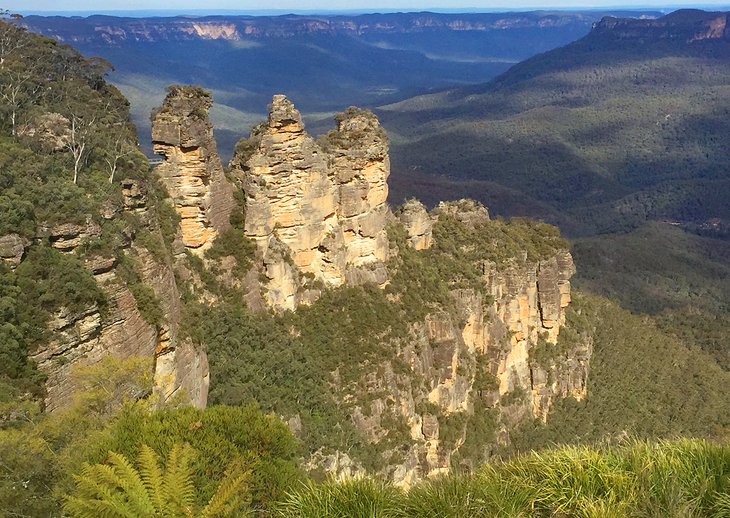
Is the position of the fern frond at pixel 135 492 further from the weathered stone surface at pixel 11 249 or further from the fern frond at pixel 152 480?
the weathered stone surface at pixel 11 249

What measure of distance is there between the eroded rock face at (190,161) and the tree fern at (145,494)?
64.6 feet

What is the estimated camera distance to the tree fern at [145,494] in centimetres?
1151

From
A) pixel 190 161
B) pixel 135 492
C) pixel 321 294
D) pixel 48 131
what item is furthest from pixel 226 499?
pixel 321 294

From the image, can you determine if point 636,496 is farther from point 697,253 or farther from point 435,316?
point 697,253

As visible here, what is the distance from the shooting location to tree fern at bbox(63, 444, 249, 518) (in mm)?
11508

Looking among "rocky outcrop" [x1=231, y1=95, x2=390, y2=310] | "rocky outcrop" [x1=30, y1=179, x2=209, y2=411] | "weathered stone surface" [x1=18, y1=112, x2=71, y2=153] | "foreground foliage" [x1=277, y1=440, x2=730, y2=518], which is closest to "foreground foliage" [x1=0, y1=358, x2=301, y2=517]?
"rocky outcrop" [x1=30, y1=179, x2=209, y2=411]

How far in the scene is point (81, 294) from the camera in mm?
18281

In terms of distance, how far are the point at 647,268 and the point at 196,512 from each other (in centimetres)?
10463

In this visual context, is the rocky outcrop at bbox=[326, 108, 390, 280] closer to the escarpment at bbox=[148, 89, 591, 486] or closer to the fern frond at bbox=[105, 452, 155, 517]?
the escarpment at bbox=[148, 89, 591, 486]

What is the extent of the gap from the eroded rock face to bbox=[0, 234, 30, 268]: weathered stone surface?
43.4ft

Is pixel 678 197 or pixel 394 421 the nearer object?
pixel 394 421

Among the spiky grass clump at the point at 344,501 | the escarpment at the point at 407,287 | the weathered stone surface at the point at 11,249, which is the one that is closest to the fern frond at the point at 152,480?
the spiky grass clump at the point at 344,501

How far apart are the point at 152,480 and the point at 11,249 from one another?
929cm

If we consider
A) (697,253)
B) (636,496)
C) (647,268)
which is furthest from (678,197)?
(636,496)
